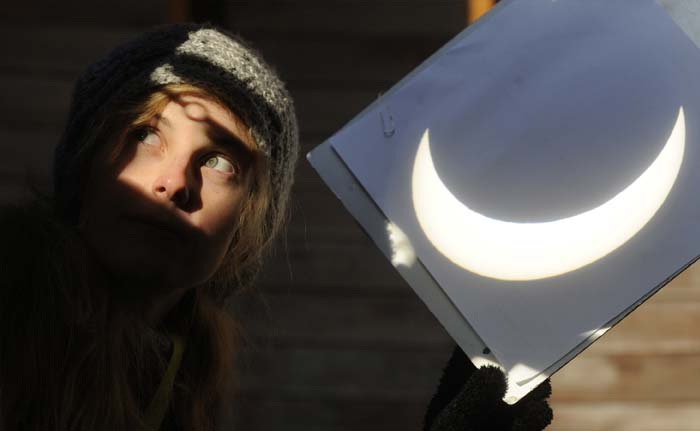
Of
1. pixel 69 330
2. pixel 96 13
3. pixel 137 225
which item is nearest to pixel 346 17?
pixel 96 13

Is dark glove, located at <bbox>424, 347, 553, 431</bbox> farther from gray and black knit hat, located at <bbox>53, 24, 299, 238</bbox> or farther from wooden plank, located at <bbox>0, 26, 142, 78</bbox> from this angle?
wooden plank, located at <bbox>0, 26, 142, 78</bbox>

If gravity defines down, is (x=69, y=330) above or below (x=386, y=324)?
below

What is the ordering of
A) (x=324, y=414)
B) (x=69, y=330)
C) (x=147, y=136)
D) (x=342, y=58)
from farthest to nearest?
(x=342, y=58) < (x=324, y=414) < (x=147, y=136) < (x=69, y=330)

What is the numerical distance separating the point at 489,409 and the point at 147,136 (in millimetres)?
627

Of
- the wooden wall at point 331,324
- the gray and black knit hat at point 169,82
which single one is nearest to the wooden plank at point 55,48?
the wooden wall at point 331,324

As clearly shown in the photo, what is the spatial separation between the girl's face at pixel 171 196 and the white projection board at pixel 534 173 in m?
0.15

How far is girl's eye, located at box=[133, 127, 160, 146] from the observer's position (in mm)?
1496

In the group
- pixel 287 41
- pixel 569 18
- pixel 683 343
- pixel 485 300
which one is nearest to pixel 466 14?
pixel 287 41

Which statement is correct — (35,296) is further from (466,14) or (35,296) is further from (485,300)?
(466,14)

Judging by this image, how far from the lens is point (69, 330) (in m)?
1.40

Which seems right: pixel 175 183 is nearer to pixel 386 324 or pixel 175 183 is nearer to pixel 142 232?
pixel 142 232

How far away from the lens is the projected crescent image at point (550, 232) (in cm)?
150

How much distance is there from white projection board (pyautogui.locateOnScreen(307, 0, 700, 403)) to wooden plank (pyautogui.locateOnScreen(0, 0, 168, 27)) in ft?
3.98

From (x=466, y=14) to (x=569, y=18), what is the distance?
1.14 meters
